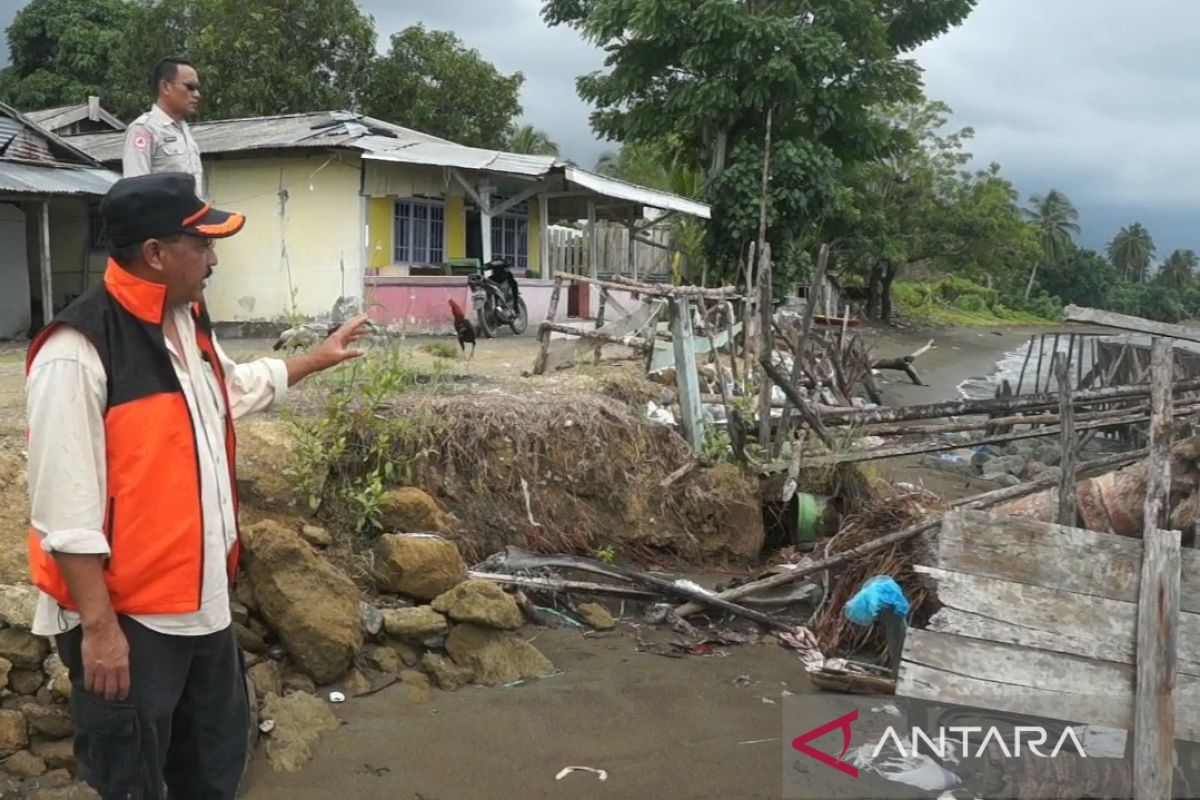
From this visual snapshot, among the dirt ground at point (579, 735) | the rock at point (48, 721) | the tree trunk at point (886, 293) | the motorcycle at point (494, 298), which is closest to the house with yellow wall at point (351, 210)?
the motorcycle at point (494, 298)

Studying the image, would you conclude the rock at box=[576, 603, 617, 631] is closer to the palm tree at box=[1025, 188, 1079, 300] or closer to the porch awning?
the porch awning

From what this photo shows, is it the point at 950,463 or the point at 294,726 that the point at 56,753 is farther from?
the point at 950,463

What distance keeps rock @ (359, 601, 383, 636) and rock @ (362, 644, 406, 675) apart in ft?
0.23

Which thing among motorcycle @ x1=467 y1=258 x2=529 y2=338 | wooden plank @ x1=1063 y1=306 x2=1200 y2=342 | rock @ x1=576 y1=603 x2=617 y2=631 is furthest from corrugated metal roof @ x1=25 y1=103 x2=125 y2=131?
wooden plank @ x1=1063 y1=306 x2=1200 y2=342

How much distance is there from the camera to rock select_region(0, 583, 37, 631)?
3.95 metres

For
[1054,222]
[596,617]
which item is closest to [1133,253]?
[1054,222]

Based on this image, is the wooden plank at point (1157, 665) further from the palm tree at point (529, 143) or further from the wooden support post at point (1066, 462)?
the palm tree at point (529, 143)

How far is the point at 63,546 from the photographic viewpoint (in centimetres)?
210

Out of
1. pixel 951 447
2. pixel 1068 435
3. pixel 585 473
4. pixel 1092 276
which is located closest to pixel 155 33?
pixel 585 473

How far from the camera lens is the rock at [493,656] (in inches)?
192

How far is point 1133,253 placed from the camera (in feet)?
274

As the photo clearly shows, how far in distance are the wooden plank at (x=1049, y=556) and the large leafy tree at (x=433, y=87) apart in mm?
20788

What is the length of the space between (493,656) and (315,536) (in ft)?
3.83

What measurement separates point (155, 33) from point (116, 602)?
22.4 metres
